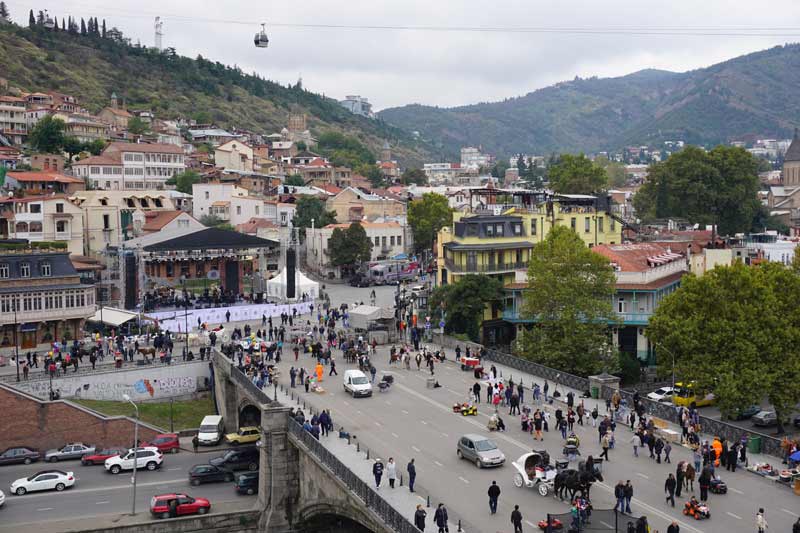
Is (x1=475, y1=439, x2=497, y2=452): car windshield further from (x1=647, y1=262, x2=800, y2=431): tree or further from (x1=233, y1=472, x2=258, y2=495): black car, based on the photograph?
(x1=233, y1=472, x2=258, y2=495): black car

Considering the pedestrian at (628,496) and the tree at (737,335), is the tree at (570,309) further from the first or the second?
the pedestrian at (628,496)

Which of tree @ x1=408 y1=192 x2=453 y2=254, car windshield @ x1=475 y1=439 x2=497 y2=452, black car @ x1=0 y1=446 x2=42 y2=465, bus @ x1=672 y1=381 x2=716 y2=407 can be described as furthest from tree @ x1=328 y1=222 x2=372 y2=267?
car windshield @ x1=475 y1=439 x2=497 y2=452

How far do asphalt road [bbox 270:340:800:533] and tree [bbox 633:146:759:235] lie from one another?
5226cm

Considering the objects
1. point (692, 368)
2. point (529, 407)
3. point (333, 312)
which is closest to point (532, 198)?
point (333, 312)

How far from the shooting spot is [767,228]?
294ft

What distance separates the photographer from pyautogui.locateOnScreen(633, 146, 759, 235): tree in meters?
81.2

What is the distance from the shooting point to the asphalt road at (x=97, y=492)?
110ft

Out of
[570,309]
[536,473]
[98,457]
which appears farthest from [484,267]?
[536,473]

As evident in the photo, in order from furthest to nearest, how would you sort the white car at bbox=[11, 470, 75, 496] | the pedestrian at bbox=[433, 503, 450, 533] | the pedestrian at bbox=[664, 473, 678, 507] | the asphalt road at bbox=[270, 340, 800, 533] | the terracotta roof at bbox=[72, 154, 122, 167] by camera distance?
the terracotta roof at bbox=[72, 154, 122, 167]
the white car at bbox=[11, 470, 75, 496]
the pedestrian at bbox=[664, 473, 678, 507]
the asphalt road at bbox=[270, 340, 800, 533]
the pedestrian at bbox=[433, 503, 450, 533]

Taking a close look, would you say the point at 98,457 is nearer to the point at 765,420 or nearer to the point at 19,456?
the point at 19,456

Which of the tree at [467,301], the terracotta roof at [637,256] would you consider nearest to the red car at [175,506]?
the tree at [467,301]

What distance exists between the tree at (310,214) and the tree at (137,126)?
138ft

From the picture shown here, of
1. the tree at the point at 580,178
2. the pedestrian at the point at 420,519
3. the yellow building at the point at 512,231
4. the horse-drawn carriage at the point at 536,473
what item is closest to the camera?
the pedestrian at the point at 420,519

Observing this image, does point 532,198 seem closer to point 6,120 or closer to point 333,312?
point 333,312
